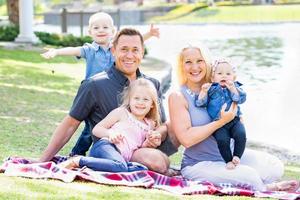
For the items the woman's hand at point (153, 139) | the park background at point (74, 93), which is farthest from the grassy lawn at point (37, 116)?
the woman's hand at point (153, 139)

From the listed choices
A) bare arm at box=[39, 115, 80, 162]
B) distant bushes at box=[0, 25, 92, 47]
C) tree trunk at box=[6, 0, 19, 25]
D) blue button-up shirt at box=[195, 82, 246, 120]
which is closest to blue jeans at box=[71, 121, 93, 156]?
bare arm at box=[39, 115, 80, 162]

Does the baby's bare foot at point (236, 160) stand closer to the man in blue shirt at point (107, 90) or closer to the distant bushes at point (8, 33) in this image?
the man in blue shirt at point (107, 90)

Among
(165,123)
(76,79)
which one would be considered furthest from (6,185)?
(76,79)

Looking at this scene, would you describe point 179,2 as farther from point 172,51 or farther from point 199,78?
point 199,78

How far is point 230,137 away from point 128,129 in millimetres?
653

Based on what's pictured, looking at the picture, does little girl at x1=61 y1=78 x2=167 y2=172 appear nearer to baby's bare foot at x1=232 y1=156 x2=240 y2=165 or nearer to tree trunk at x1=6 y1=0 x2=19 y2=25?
baby's bare foot at x1=232 y1=156 x2=240 y2=165

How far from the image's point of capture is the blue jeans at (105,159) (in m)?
4.48

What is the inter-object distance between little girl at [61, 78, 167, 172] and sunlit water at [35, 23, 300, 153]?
52 centimetres

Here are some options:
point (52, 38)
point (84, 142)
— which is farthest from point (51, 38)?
point (84, 142)

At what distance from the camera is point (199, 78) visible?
4754 mm

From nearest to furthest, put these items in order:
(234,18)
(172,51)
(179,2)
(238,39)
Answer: (172,51) < (238,39) < (234,18) < (179,2)

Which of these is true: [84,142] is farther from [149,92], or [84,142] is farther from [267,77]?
[267,77]

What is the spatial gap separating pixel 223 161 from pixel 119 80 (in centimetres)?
86

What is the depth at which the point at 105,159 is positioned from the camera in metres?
4.52
